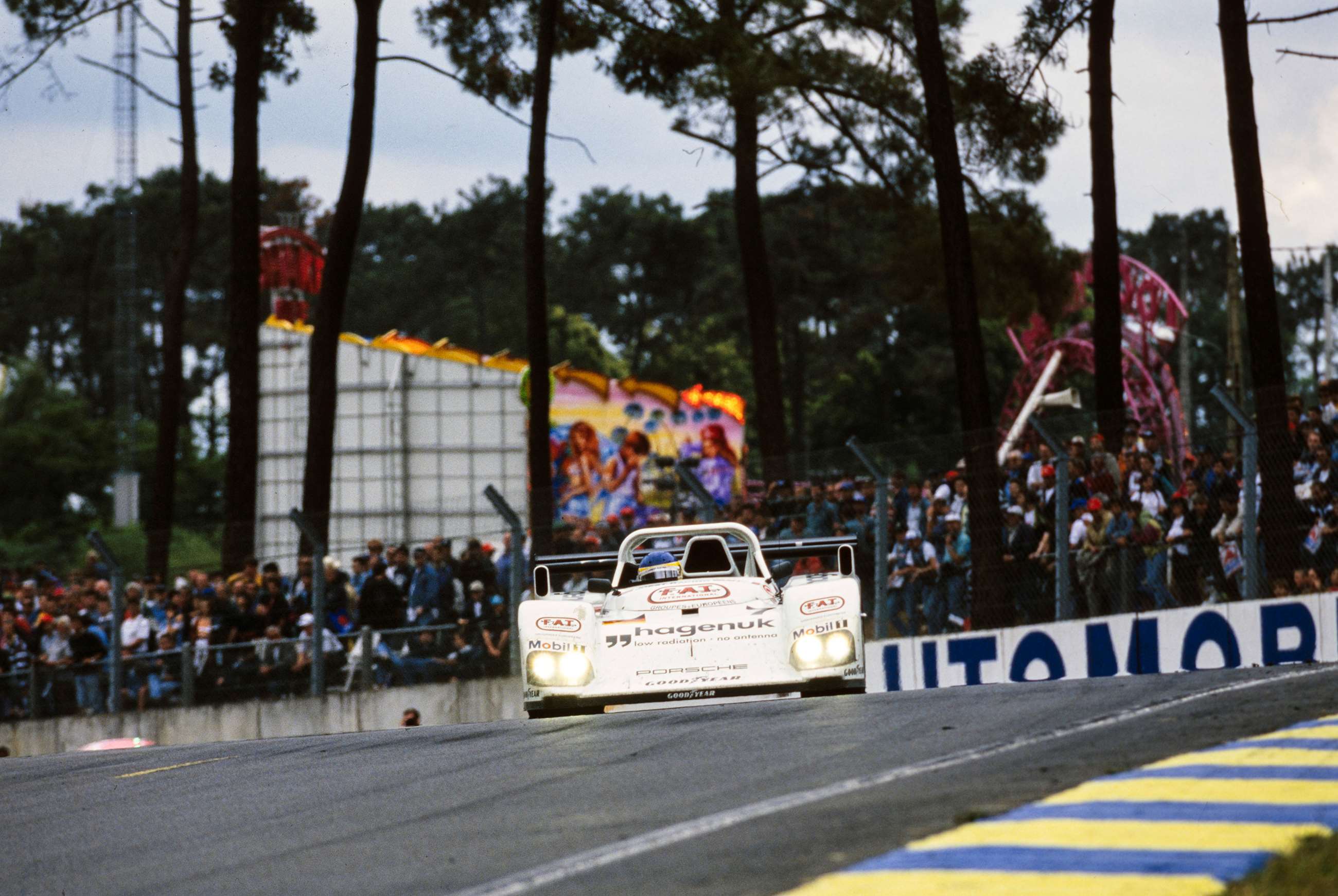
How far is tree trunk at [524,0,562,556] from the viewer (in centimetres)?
2416

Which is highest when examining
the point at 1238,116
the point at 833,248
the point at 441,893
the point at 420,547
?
the point at 833,248

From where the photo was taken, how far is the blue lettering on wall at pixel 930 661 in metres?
14.4

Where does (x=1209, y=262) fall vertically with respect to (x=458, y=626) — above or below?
above

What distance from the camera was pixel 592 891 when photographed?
4.82m

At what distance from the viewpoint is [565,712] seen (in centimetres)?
1040

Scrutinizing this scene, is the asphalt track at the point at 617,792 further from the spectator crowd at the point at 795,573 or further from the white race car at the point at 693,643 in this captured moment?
the spectator crowd at the point at 795,573

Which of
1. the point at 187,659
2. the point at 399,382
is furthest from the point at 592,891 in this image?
the point at 399,382

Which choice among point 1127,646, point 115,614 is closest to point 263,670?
point 115,614

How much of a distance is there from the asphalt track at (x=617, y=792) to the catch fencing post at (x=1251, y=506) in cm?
323

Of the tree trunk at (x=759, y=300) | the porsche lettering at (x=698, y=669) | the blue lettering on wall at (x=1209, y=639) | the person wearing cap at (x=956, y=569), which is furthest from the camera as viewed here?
the tree trunk at (x=759, y=300)

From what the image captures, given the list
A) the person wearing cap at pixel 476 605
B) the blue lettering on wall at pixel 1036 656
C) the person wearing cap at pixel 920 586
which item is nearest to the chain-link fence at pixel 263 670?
the person wearing cap at pixel 476 605

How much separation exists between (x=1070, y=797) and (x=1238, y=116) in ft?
46.7

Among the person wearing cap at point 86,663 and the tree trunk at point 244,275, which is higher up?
the tree trunk at point 244,275

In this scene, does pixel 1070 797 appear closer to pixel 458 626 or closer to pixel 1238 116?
pixel 458 626
